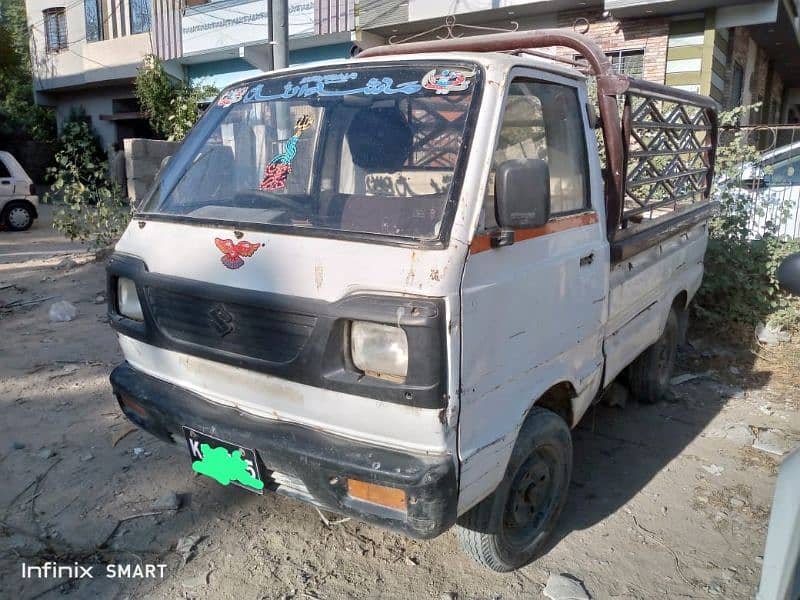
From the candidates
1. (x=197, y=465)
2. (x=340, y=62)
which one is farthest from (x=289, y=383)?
(x=340, y=62)

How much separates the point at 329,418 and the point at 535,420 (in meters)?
0.94

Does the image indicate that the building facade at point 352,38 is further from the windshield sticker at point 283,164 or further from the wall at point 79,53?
the windshield sticker at point 283,164

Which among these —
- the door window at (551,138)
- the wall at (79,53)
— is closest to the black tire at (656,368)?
the door window at (551,138)

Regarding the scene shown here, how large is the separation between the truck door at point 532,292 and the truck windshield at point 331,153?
10.1 inches

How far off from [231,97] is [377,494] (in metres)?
2.17

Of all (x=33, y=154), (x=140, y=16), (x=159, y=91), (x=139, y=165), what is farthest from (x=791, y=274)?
(x=33, y=154)

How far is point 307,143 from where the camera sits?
3092 mm

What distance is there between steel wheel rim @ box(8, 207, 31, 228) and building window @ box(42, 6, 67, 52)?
460 inches

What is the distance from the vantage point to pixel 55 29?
2300 centimetres

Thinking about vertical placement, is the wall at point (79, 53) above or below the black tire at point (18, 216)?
above

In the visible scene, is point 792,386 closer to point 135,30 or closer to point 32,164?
point 135,30

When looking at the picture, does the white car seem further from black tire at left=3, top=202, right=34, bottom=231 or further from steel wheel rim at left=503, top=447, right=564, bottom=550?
steel wheel rim at left=503, top=447, right=564, bottom=550

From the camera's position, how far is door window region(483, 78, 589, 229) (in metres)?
2.65

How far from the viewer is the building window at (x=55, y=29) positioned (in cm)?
2268
